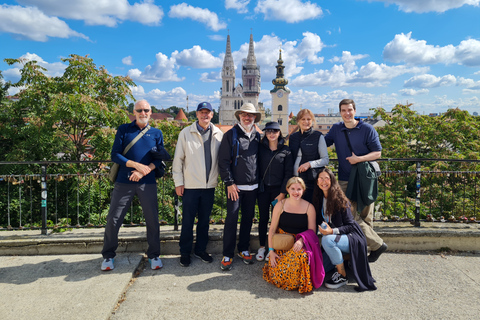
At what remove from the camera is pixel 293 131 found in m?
3.99

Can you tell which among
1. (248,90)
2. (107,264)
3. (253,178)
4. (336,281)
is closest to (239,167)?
(253,178)

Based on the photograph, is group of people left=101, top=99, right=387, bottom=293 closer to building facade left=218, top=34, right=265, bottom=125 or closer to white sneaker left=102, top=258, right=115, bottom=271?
white sneaker left=102, top=258, right=115, bottom=271

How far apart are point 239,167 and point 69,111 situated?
4.53 meters

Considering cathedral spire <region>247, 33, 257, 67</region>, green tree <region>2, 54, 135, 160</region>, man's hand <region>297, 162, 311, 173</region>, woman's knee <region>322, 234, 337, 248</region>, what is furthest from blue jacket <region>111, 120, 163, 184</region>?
cathedral spire <region>247, 33, 257, 67</region>

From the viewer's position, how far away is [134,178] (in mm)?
Answer: 3564

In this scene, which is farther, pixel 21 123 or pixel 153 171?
pixel 21 123

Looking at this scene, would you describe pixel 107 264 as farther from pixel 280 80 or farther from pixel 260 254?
pixel 280 80

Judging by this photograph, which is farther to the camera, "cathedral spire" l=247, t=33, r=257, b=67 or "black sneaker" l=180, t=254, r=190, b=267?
"cathedral spire" l=247, t=33, r=257, b=67

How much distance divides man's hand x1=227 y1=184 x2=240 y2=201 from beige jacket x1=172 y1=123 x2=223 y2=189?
0.24 m

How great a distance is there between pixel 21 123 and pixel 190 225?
18.9 ft

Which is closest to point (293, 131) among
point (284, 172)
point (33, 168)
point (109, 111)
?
point (284, 172)


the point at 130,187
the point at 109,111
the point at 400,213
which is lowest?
the point at 400,213

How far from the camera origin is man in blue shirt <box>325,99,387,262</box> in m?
3.77

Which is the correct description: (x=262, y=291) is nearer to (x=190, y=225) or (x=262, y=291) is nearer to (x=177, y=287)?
(x=177, y=287)
